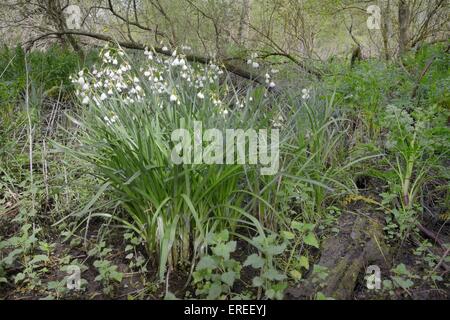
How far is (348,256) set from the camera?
6.52 ft

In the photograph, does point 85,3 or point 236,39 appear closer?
point 236,39

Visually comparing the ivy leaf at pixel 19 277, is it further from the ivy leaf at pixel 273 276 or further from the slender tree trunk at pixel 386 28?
the slender tree trunk at pixel 386 28

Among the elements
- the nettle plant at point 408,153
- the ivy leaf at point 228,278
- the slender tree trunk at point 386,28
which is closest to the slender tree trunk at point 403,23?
the slender tree trunk at point 386,28

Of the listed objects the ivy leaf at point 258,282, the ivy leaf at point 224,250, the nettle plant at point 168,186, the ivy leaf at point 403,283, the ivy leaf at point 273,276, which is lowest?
the ivy leaf at point 403,283

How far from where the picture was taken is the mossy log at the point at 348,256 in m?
1.73

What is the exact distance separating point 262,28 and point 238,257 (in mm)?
4871

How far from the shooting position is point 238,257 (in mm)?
2059

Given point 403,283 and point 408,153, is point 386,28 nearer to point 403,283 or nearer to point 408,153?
point 408,153

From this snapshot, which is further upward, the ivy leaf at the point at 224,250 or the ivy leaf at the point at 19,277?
the ivy leaf at the point at 224,250

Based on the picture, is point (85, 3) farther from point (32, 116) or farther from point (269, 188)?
point (269, 188)

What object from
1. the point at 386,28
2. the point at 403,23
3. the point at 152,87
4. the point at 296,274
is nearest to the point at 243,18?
the point at 386,28

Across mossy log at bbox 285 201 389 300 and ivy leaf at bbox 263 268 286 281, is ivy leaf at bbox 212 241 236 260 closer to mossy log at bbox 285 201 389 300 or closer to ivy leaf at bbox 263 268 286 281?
ivy leaf at bbox 263 268 286 281

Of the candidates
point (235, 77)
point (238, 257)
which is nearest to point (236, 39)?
point (235, 77)

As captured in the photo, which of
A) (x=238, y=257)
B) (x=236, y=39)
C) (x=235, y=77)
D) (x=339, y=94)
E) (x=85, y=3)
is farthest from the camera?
(x=85, y=3)
